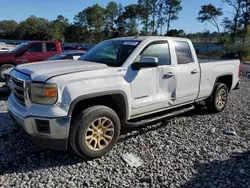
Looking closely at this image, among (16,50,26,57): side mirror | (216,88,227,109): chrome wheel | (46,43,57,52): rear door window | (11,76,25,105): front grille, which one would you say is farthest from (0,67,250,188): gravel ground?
(46,43,57,52): rear door window

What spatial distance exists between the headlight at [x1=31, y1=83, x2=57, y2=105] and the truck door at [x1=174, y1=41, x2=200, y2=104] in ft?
8.05

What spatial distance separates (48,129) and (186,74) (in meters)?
2.89

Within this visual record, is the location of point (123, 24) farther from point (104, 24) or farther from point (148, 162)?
point (148, 162)

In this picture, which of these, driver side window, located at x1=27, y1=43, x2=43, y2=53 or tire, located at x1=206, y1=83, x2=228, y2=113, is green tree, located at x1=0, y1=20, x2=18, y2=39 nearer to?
driver side window, located at x1=27, y1=43, x2=43, y2=53

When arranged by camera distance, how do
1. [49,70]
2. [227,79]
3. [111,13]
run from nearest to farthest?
[49,70] → [227,79] → [111,13]

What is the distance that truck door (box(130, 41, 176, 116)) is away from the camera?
402 cm

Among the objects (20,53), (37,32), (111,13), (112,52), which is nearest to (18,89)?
(112,52)

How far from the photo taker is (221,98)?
6309 mm

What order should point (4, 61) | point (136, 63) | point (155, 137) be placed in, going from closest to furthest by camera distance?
point (136, 63) < point (155, 137) < point (4, 61)

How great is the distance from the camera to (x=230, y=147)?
4234mm

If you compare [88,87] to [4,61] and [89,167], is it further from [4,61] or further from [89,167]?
[4,61]

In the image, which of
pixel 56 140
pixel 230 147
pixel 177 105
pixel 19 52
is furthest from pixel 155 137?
pixel 19 52

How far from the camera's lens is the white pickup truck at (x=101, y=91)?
10.6 ft

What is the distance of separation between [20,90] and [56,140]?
0.91 meters
